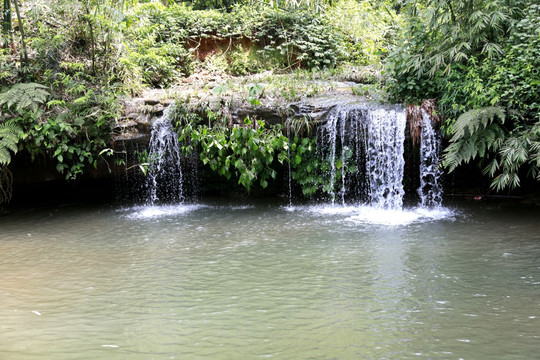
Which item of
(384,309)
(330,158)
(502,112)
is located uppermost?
(502,112)

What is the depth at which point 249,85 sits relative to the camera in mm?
9992

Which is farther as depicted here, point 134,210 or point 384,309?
point 134,210

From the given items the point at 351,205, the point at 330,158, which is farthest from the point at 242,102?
the point at 351,205

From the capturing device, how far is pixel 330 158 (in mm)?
9438

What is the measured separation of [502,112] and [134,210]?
6.86m

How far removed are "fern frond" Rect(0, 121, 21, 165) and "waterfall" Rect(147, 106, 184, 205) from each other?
2.40 meters

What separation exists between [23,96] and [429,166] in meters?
7.60

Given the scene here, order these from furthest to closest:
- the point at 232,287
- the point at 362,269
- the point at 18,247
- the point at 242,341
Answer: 1. the point at 18,247
2. the point at 362,269
3. the point at 232,287
4. the point at 242,341

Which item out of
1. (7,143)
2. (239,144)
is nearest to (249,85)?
(239,144)

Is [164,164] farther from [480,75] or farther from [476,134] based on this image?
[480,75]

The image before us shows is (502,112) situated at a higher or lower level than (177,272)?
higher

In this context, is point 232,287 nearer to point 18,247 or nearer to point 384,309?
point 384,309

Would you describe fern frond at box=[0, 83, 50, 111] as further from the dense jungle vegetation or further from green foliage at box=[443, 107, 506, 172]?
green foliage at box=[443, 107, 506, 172]

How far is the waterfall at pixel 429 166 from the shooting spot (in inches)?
340
